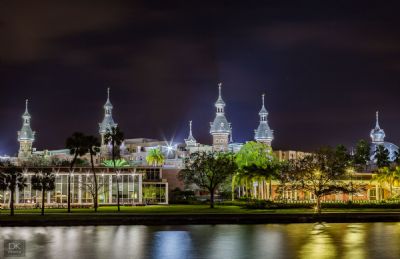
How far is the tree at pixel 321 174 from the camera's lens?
74.2 m

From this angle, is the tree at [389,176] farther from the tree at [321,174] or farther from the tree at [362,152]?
the tree at [362,152]

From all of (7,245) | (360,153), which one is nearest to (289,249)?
(7,245)

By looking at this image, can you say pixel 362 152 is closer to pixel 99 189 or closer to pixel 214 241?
pixel 99 189

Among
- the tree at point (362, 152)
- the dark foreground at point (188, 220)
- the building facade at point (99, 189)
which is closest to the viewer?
the dark foreground at point (188, 220)

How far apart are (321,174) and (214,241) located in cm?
3773

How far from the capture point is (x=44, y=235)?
45156 mm

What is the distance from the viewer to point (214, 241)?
40.0 metres

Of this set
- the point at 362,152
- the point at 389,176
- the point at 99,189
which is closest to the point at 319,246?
the point at 389,176

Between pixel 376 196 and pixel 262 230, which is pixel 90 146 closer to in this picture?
pixel 262 230

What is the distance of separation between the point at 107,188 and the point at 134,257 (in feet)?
241

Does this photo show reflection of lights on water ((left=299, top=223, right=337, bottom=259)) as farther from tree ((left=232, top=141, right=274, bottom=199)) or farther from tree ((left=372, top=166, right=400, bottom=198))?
tree ((left=372, top=166, right=400, bottom=198))

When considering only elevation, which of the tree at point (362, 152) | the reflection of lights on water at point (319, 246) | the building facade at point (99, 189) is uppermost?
A: the tree at point (362, 152)

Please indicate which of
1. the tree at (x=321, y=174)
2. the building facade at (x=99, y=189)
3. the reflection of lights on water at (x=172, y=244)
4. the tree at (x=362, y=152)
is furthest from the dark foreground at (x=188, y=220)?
the tree at (x=362, y=152)

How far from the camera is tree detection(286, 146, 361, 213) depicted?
2923 inches
